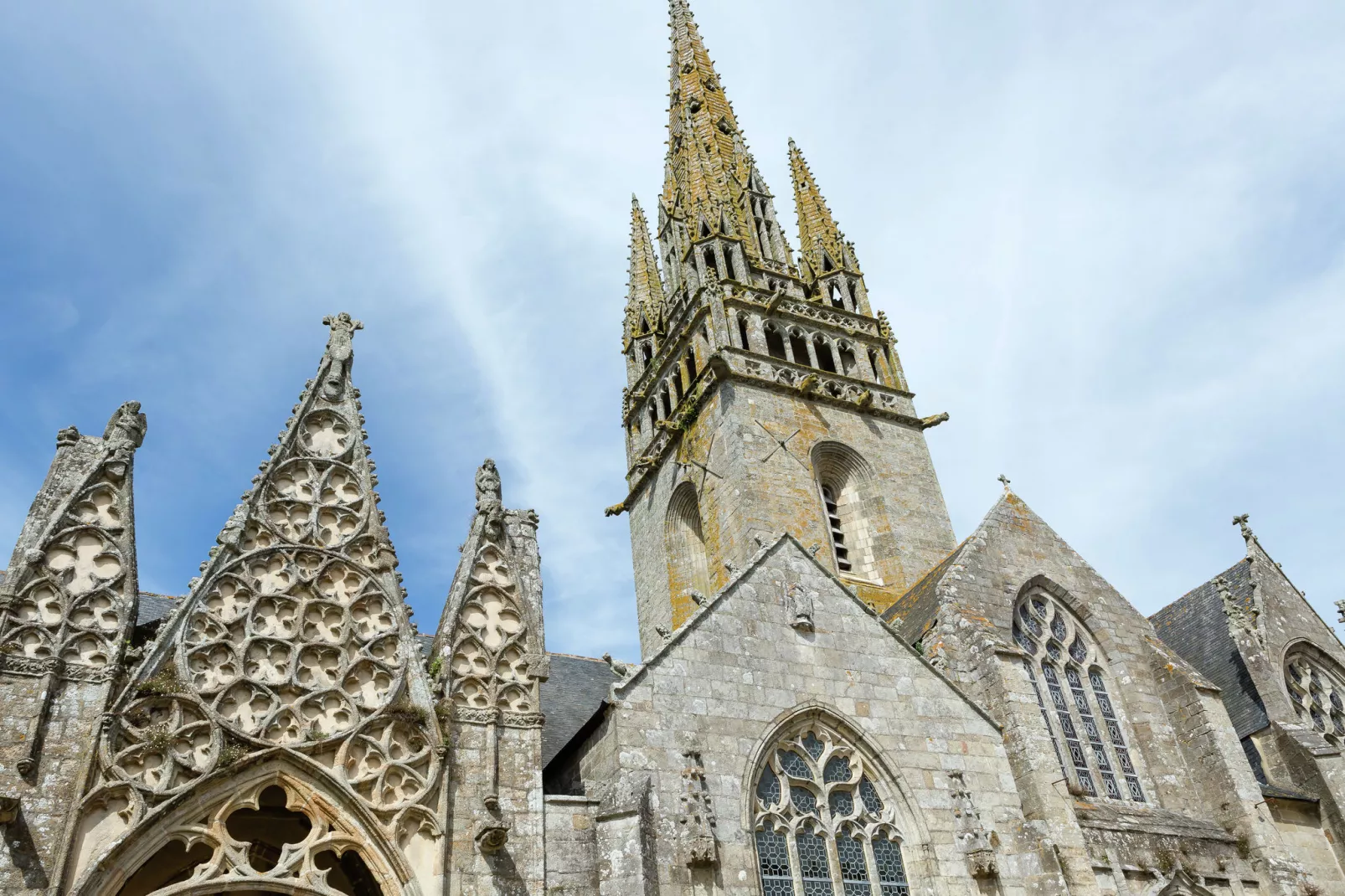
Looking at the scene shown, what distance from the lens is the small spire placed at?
1043 inches

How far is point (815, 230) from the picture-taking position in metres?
27.5

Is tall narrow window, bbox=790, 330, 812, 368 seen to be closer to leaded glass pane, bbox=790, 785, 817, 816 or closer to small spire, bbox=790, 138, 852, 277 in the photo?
small spire, bbox=790, 138, 852, 277

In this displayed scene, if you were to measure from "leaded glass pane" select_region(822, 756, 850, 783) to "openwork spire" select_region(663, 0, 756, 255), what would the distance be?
52.3 ft

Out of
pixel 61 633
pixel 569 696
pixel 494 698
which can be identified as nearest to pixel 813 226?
pixel 569 696

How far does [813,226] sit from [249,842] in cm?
2269

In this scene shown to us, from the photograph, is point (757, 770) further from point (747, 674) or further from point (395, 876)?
point (395, 876)

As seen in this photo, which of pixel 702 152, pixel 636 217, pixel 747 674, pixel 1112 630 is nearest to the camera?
pixel 747 674

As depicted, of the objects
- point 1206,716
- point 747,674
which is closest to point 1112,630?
point 1206,716

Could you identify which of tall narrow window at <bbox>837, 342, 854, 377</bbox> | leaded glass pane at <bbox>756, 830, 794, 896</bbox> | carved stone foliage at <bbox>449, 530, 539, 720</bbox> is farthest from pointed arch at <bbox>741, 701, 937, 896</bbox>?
tall narrow window at <bbox>837, 342, 854, 377</bbox>

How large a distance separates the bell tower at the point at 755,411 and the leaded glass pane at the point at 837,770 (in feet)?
24.4

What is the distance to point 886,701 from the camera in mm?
11547

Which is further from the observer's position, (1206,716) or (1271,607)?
(1271,607)

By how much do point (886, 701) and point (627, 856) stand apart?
3845 millimetres

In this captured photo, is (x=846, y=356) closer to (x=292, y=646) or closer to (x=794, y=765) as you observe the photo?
(x=794, y=765)
